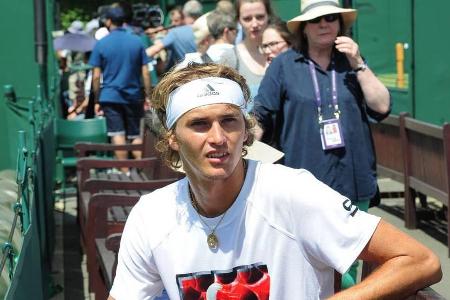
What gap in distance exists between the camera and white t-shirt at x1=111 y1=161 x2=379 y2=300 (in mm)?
2656

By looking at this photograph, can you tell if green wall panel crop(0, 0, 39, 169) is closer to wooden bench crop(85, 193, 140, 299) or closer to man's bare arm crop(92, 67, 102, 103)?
man's bare arm crop(92, 67, 102, 103)

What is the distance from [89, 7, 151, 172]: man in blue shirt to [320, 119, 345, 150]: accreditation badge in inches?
225

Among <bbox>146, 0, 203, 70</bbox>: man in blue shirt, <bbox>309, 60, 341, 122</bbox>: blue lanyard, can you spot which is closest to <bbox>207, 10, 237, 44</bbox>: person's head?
<bbox>309, 60, 341, 122</bbox>: blue lanyard

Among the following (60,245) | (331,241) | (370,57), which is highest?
(331,241)

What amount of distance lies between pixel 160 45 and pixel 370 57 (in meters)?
2.46

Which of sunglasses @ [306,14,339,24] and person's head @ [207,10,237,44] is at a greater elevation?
sunglasses @ [306,14,339,24]

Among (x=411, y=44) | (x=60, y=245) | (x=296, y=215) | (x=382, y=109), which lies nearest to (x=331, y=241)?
(x=296, y=215)

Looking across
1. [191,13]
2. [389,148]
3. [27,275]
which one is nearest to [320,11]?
[27,275]

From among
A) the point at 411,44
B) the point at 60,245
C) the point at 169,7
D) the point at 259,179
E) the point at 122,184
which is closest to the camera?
the point at 259,179

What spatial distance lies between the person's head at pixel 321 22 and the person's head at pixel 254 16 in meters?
1.13

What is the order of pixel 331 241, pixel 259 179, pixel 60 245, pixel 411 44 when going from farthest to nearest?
pixel 411 44, pixel 60 245, pixel 259 179, pixel 331 241

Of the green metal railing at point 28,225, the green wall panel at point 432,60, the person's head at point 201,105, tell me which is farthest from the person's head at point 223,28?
the person's head at point 201,105

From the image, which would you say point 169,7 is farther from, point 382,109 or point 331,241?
point 331,241

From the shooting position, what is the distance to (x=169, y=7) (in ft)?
67.3
